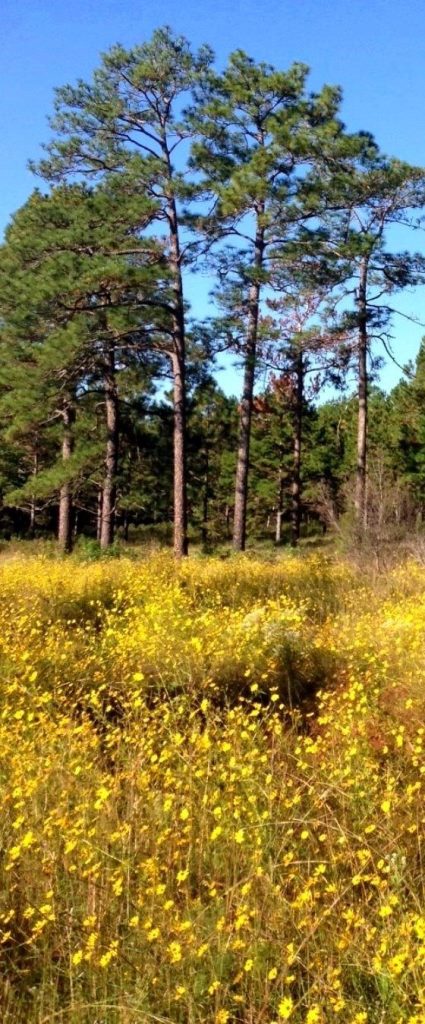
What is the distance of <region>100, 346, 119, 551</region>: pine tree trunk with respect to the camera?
1661 cm

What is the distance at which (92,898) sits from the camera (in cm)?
224

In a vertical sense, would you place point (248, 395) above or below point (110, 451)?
above

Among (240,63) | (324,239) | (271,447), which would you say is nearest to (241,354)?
(324,239)

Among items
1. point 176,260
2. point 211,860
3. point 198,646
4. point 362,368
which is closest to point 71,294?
point 176,260

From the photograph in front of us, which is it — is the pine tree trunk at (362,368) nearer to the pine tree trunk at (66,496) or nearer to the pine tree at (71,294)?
the pine tree at (71,294)

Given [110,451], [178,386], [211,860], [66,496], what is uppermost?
[178,386]

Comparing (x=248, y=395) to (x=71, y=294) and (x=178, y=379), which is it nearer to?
(x=178, y=379)

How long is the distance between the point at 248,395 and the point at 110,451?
3.82 m

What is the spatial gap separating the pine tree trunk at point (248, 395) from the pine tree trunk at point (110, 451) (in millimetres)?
3079

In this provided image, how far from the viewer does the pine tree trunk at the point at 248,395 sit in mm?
14742

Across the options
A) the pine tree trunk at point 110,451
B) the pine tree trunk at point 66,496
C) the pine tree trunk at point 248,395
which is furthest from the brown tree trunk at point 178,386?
the pine tree trunk at point 66,496

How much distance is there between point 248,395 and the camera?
15.5 metres

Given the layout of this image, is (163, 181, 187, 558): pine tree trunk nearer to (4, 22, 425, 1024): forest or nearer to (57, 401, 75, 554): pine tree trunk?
(4, 22, 425, 1024): forest

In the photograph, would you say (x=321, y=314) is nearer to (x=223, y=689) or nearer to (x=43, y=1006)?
(x=223, y=689)
